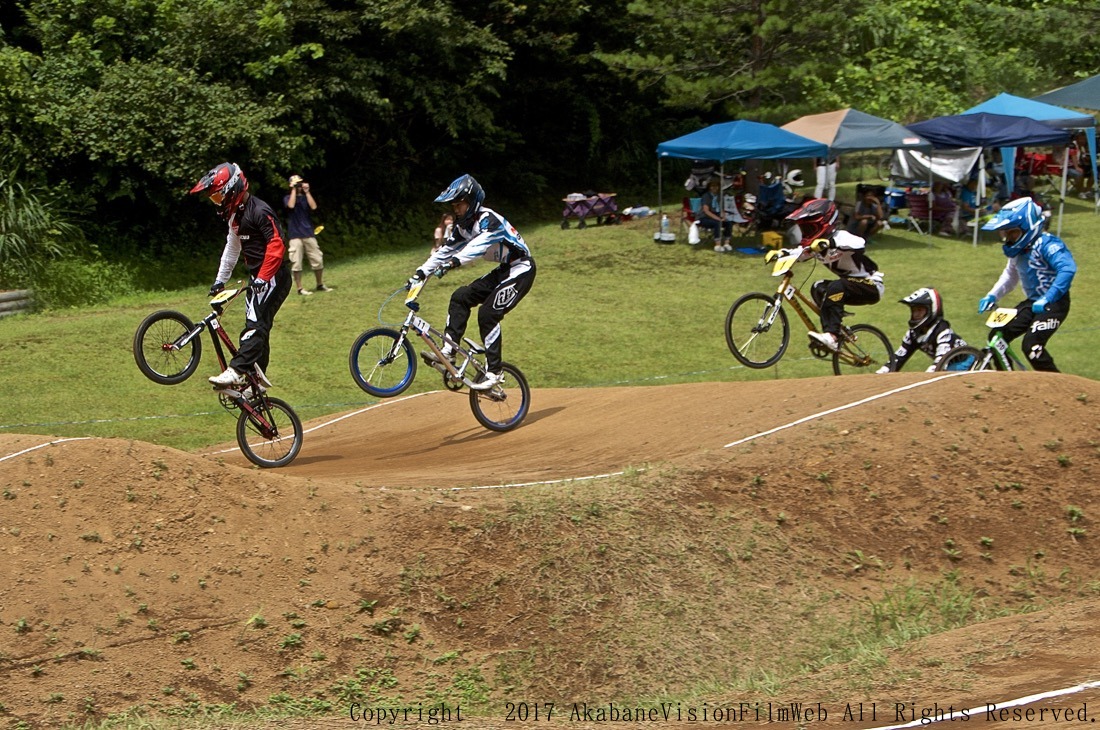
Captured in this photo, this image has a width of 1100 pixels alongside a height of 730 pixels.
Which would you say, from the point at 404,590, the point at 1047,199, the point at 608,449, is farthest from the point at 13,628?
the point at 1047,199

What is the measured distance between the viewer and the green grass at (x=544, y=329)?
14.2m

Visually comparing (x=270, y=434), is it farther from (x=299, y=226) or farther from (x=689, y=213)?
(x=689, y=213)

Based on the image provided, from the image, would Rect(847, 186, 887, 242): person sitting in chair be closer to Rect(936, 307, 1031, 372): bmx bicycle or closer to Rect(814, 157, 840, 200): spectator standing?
Rect(814, 157, 840, 200): spectator standing

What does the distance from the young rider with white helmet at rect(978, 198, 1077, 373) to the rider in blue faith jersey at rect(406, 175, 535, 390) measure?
4840 mm

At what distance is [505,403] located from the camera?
39.5 feet

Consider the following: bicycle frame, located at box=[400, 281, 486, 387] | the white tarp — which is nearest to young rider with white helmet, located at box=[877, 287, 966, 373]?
bicycle frame, located at box=[400, 281, 486, 387]

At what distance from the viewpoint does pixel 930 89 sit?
115ft

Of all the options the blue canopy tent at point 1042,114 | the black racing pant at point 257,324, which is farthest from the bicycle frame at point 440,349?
the blue canopy tent at point 1042,114

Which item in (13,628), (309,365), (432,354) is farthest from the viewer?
(309,365)

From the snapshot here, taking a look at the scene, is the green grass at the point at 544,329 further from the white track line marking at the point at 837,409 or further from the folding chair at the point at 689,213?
the white track line marking at the point at 837,409

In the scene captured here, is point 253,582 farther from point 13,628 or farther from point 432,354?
point 432,354

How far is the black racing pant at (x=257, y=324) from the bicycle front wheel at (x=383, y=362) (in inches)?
43.4

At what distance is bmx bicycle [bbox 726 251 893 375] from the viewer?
14117 mm

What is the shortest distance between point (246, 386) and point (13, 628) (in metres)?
3.79
